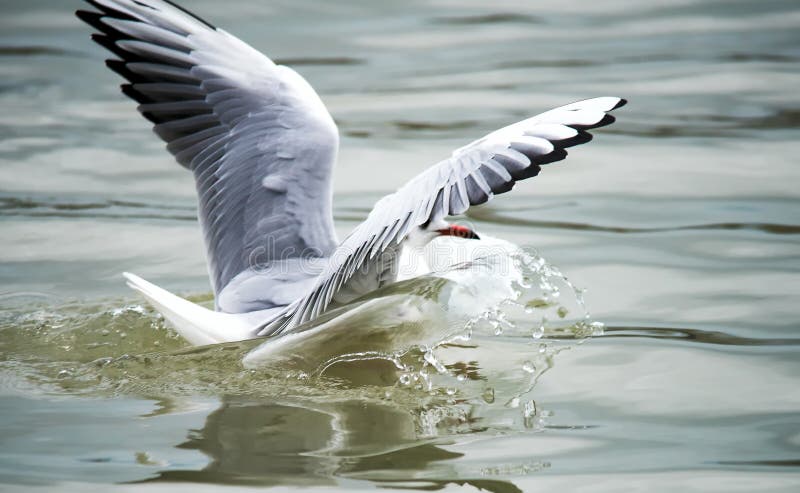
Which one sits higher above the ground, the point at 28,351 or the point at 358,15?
the point at 358,15

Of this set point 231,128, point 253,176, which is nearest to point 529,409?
point 253,176

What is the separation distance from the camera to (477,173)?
12.4 ft

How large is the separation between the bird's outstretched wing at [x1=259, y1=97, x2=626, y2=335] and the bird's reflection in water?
52 centimetres

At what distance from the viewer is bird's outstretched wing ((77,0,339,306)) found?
5133mm

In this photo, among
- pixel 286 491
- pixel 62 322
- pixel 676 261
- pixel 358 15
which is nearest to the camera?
pixel 286 491

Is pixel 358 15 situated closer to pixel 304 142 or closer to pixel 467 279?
pixel 304 142

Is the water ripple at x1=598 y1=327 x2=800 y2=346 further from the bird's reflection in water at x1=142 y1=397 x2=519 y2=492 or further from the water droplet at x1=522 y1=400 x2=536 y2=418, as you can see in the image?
the bird's reflection in water at x1=142 y1=397 x2=519 y2=492

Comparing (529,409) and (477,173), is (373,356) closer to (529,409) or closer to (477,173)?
(529,409)

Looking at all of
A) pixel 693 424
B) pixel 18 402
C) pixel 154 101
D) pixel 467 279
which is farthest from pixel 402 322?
pixel 154 101

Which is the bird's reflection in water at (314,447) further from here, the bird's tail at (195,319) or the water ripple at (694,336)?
the water ripple at (694,336)

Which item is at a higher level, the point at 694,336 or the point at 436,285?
the point at 436,285

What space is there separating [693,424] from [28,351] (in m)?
2.71

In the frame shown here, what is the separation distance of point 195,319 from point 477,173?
141cm

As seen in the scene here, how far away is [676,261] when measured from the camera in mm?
5910
